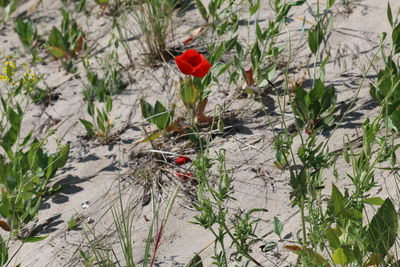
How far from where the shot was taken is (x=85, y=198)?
3137 mm

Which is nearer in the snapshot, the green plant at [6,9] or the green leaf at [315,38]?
the green leaf at [315,38]

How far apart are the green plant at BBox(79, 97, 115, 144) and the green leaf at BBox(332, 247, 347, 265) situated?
1.60 meters

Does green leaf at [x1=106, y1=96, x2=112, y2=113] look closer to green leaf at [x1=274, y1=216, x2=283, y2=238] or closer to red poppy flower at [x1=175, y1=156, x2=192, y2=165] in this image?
red poppy flower at [x1=175, y1=156, x2=192, y2=165]

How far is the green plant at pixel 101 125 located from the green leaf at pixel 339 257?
160 cm

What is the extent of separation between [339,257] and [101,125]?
1644 millimetres

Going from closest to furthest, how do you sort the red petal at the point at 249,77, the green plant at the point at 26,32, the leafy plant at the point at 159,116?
the leafy plant at the point at 159,116 < the red petal at the point at 249,77 < the green plant at the point at 26,32

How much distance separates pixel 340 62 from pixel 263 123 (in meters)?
0.58

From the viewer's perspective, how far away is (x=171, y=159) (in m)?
3.17

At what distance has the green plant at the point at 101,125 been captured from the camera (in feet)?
11.3

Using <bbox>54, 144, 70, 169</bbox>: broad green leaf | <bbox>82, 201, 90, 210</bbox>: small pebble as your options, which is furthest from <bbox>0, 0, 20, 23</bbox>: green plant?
<bbox>82, 201, 90, 210</bbox>: small pebble

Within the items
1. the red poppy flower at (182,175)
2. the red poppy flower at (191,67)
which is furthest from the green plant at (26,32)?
the red poppy flower at (191,67)

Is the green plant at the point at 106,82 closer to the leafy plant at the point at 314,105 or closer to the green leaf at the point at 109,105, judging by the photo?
the green leaf at the point at 109,105

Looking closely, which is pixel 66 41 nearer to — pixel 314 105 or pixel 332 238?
pixel 314 105

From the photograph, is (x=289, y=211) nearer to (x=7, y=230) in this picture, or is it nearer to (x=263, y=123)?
(x=263, y=123)
